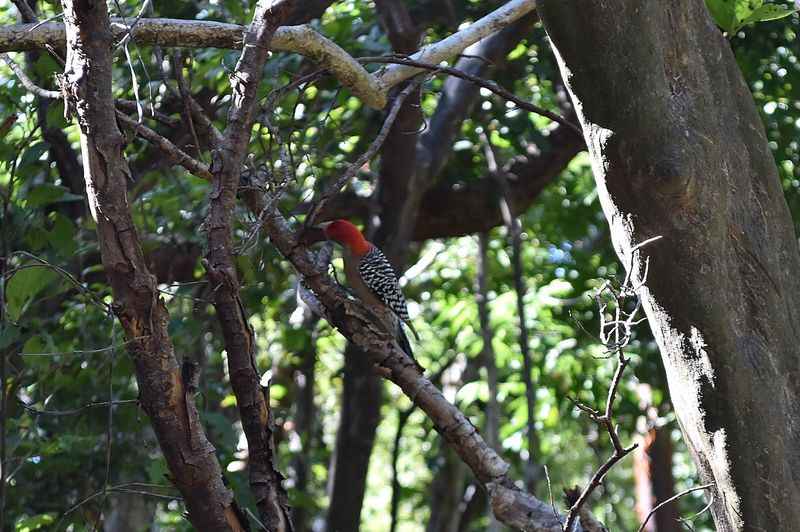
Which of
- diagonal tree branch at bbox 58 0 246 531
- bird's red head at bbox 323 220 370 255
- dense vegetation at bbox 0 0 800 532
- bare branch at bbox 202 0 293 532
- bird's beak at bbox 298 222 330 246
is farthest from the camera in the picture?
bird's red head at bbox 323 220 370 255

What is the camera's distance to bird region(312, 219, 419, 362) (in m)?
5.41

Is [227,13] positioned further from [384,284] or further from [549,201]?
[549,201]

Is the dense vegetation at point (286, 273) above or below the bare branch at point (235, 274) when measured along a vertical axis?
above

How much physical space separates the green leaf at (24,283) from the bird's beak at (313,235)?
737 millimetres

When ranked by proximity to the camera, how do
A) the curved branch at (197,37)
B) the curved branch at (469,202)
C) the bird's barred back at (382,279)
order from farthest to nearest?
1. the curved branch at (469,202)
2. the bird's barred back at (382,279)
3. the curved branch at (197,37)

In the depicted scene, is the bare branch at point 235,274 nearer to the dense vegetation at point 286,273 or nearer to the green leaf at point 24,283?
the dense vegetation at point 286,273

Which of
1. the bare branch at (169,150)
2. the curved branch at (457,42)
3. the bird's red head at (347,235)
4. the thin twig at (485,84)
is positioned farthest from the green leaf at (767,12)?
the bird's red head at (347,235)

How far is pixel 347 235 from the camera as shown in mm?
5488

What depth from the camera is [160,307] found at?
6.97 feet

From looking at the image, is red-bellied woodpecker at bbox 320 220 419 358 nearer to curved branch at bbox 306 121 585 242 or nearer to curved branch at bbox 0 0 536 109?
curved branch at bbox 306 121 585 242

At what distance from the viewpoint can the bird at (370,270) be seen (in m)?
5.41

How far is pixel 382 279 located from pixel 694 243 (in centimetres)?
341

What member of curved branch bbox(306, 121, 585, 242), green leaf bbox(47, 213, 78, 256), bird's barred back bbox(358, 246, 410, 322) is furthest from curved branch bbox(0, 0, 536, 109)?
curved branch bbox(306, 121, 585, 242)

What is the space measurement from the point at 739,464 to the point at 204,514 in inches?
45.3
